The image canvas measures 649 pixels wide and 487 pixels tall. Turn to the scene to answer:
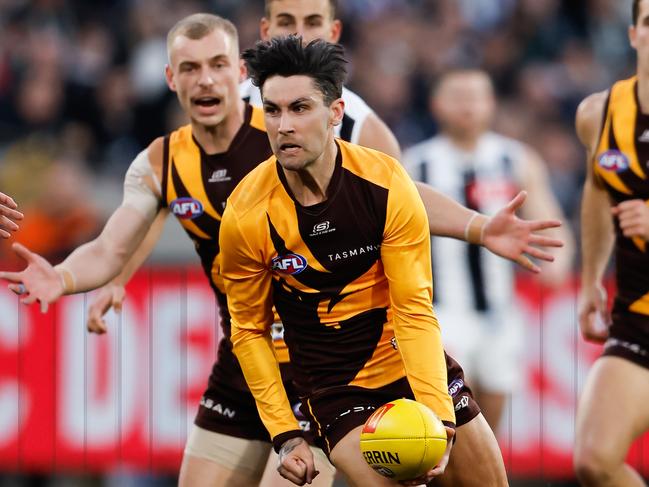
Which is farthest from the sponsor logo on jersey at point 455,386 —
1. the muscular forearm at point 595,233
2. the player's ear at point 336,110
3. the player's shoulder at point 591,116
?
the player's shoulder at point 591,116

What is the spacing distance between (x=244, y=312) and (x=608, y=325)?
227 centimetres

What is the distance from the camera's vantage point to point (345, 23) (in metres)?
13.7

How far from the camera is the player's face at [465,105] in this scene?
991 centimetres

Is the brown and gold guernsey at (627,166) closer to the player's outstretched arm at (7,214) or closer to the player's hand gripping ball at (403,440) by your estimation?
the player's hand gripping ball at (403,440)

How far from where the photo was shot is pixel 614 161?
22.5ft

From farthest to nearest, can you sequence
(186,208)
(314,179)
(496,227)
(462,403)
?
(186,208), (496,227), (462,403), (314,179)

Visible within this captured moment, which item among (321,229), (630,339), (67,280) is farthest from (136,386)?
(321,229)

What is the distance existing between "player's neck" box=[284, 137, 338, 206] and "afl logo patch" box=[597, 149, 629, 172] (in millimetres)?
1908

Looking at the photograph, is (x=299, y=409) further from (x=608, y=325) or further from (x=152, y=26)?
(x=152, y=26)

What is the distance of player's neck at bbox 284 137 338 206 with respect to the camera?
5.46 meters

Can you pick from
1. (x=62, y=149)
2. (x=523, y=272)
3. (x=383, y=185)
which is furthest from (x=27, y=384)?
(x=383, y=185)

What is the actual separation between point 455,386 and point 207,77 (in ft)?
5.78

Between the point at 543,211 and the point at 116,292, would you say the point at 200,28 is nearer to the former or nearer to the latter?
the point at 116,292

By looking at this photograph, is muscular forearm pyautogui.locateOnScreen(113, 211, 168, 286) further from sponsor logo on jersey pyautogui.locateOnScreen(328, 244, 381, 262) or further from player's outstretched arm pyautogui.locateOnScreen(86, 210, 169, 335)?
sponsor logo on jersey pyautogui.locateOnScreen(328, 244, 381, 262)
